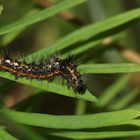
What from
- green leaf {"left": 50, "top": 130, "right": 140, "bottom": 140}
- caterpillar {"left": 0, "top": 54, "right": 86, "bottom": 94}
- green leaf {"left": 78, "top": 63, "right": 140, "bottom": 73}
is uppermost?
caterpillar {"left": 0, "top": 54, "right": 86, "bottom": 94}

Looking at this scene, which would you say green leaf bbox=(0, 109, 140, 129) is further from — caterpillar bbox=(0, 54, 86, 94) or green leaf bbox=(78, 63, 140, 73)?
caterpillar bbox=(0, 54, 86, 94)

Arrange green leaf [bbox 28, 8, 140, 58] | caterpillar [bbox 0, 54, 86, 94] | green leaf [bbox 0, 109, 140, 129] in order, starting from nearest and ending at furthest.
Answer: green leaf [bbox 0, 109, 140, 129], green leaf [bbox 28, 8, 140, 58], caterpillar [bbox 0, 54, 86, 94]

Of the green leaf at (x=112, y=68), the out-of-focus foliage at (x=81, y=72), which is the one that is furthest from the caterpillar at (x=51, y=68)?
the green leaf at (x=112, y=68)

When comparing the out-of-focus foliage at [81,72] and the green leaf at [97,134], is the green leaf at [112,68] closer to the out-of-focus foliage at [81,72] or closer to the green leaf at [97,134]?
the out-of-focus foliage at [81,72]

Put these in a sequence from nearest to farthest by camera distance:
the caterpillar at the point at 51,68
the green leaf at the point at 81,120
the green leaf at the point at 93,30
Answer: the green leaf at the point at 81,120
the green leaf at the point at 93,30
the caterpillar at the point at 51,68

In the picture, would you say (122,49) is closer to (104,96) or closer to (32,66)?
(104,96)

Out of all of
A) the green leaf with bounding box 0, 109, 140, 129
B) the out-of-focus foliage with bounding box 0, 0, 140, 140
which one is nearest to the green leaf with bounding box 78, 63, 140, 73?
the out-of-focus foliage with bounding box 0, 0, 140, 140

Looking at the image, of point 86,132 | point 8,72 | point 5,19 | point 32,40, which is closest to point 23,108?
point 8,72

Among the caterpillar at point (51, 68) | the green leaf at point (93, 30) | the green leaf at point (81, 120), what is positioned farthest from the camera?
the caterpillar at point (51, 68)
